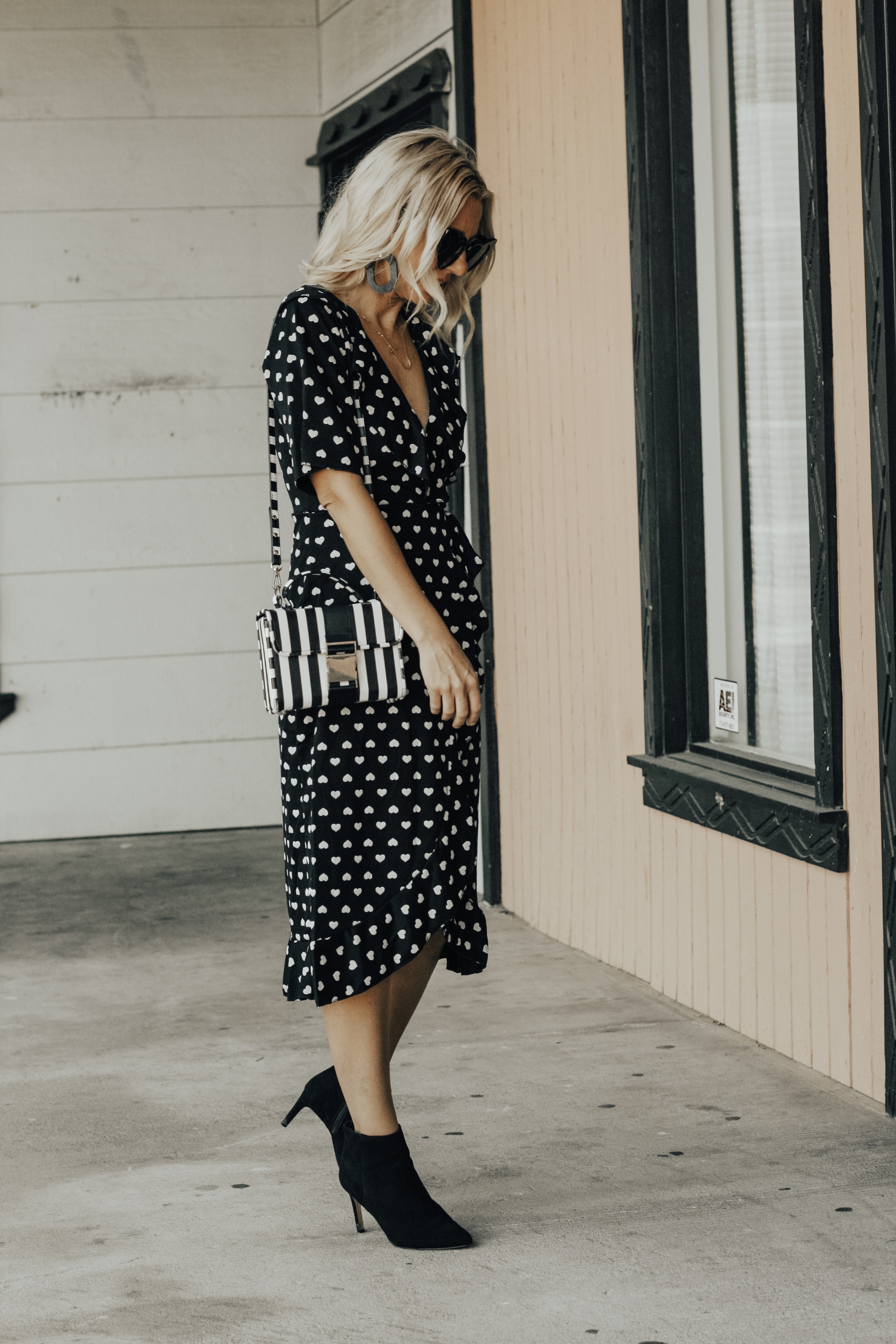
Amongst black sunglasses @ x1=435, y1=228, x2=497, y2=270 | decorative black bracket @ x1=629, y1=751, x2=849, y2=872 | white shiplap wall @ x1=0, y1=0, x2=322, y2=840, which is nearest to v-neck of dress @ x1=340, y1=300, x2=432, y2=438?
black sunglasses @ x1=435, y1=228, x2=497, y2=270

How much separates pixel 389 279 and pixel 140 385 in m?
3.65

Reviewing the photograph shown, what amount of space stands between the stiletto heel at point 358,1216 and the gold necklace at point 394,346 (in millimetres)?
1155

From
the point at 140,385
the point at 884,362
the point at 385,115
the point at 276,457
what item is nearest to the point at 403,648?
the point at 276,457

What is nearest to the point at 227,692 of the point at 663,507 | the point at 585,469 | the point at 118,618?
the point at 118,618

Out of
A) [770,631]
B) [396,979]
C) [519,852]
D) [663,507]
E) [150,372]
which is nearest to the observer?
[396,979]

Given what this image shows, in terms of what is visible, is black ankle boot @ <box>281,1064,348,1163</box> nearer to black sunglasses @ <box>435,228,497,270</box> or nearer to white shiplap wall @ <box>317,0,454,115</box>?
black sunglasses @ <box>435,228,497,270</box>

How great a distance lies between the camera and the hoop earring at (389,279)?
2092 millimetres

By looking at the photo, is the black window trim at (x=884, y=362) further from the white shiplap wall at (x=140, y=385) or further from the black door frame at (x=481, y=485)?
the white shiplap wall at (x=140, y=385)

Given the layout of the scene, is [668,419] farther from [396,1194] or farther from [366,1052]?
[396,1194]

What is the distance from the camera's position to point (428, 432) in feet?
7.13

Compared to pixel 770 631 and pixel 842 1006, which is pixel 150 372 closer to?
pixel 770 631

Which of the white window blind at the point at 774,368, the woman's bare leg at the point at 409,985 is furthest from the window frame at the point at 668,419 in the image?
the woman's bare leg at the point at 409,985

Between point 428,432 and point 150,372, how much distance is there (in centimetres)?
363

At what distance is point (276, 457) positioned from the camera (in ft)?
7.18
